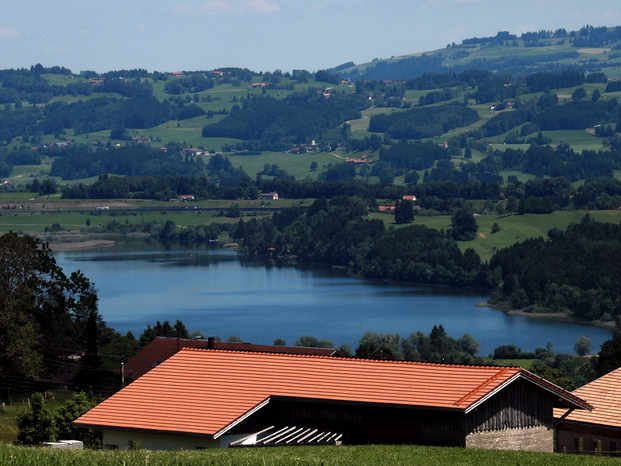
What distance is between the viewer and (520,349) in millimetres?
97750

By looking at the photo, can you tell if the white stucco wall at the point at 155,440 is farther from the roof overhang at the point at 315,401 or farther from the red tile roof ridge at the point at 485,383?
the red tile roof ridge at the point at 485,383

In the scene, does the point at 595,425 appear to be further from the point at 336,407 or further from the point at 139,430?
the point at 139,430

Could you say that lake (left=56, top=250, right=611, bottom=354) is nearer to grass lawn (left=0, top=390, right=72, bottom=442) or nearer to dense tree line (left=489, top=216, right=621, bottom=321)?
dense tree line (left=489, top=216, right=621, bottom=321)

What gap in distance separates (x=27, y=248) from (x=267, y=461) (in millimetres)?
36384

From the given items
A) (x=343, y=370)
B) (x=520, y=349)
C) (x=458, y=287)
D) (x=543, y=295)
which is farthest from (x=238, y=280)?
(x=343, y=370)

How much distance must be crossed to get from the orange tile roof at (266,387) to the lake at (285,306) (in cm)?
7680

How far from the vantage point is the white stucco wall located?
21.4m

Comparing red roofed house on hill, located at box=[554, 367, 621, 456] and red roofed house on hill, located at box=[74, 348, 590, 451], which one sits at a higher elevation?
red roofed house on hill, located at box=[74, 348, 590, 451]

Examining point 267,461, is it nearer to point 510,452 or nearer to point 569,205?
point 510,452

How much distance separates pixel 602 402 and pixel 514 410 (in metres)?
4.93

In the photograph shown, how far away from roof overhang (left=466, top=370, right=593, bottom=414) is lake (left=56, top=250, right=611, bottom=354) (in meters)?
77.3

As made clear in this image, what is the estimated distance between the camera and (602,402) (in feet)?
86.4

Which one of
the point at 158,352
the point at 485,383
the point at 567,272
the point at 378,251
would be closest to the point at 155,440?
the point at 485,383

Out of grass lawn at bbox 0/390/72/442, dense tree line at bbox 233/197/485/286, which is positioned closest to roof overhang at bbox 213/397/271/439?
grass lawn at bbox 0/390/72/442
